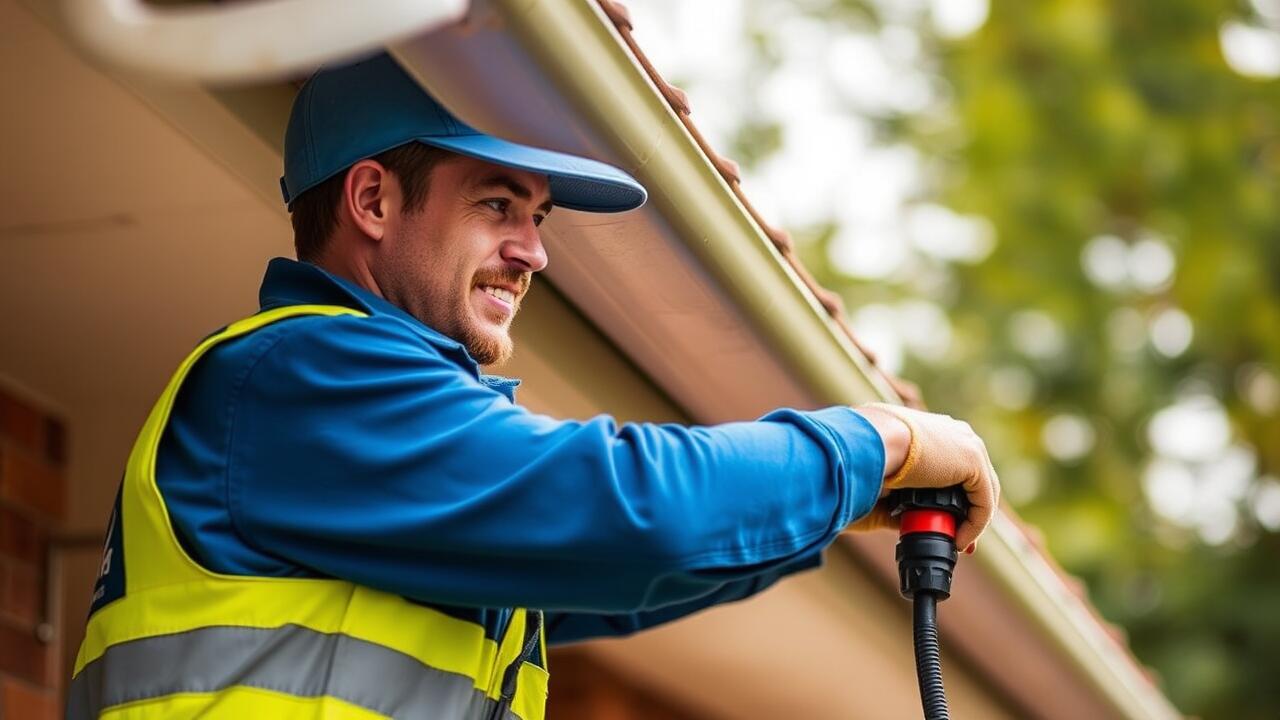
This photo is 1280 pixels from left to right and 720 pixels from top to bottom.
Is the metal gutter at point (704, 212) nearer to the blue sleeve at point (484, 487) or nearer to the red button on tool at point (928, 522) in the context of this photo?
the blue sleeve at point (484, 487)

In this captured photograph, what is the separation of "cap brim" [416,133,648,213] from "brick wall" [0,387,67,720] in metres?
1.83

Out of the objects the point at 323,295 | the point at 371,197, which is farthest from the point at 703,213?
the point at 323,295

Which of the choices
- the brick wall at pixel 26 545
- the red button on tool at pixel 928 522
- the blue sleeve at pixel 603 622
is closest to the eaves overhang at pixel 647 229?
the blue sleeve at pixel 603 622

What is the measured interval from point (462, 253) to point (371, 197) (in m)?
0.14

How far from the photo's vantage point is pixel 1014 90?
Result: 1280 centimetres

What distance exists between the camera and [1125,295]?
40.8ft

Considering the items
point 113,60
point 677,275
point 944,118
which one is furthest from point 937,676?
point 944,118

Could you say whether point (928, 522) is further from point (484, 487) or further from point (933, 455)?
point (484, 487)

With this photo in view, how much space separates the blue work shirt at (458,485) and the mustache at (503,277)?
0.28 m

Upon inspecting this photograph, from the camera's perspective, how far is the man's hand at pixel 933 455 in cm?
237

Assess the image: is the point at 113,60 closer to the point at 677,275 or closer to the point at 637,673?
the point at 677,275

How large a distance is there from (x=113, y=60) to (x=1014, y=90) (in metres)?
11.6

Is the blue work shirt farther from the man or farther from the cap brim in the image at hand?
the cap brim

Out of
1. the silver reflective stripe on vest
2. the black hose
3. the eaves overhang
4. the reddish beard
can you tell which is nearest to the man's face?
the reddish beard
